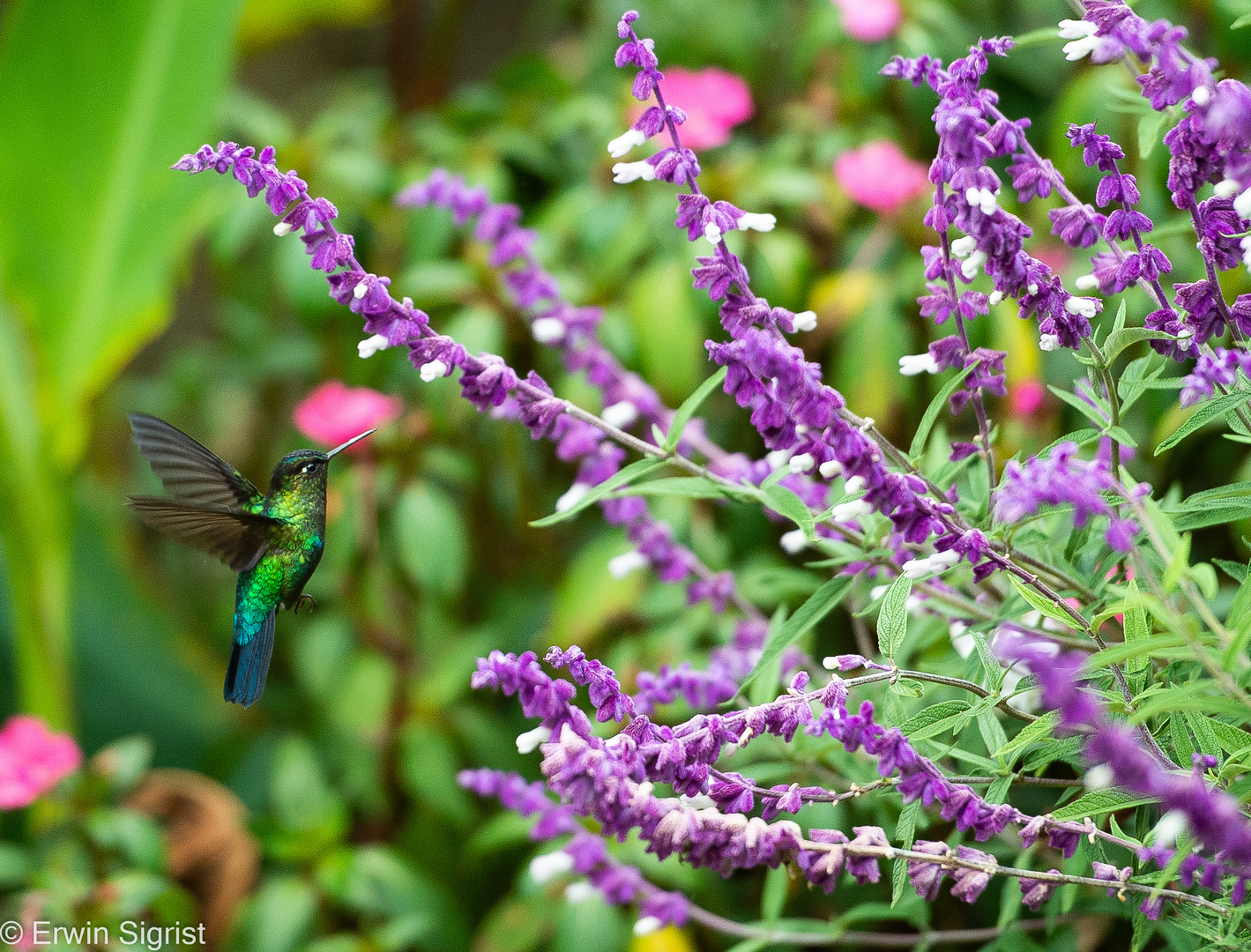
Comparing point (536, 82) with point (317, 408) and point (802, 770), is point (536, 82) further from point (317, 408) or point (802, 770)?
point (802, 770)

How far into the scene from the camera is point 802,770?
779mm

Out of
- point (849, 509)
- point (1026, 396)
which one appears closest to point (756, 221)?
point (849, 509)

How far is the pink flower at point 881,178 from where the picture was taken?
4.77 ft

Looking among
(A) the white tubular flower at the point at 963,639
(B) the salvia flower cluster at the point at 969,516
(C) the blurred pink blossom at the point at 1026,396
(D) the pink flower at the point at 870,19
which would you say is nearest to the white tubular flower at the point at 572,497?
(B) the salvia flower cluster at the point at 969,516

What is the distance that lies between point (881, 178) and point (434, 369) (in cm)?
102

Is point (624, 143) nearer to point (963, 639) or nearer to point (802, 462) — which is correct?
point (802, 462)

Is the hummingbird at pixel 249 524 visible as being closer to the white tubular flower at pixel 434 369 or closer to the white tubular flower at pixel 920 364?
the white tubular flower at pixel 434 369

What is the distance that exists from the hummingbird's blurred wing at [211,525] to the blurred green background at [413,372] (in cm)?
55

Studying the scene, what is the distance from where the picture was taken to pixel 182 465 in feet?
2.47

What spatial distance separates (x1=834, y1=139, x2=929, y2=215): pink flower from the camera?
4.77ft

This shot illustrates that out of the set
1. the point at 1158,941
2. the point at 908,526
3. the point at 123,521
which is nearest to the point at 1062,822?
the point at 908,526

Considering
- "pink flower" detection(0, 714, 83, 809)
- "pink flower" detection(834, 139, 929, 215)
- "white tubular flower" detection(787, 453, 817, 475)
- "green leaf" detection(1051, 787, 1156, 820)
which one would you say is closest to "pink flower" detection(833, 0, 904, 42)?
"pink flower" detection(834, 139, 929, 215)

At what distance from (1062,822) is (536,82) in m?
1.64

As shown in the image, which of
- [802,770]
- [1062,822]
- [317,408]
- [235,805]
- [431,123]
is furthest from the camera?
[431,123]
